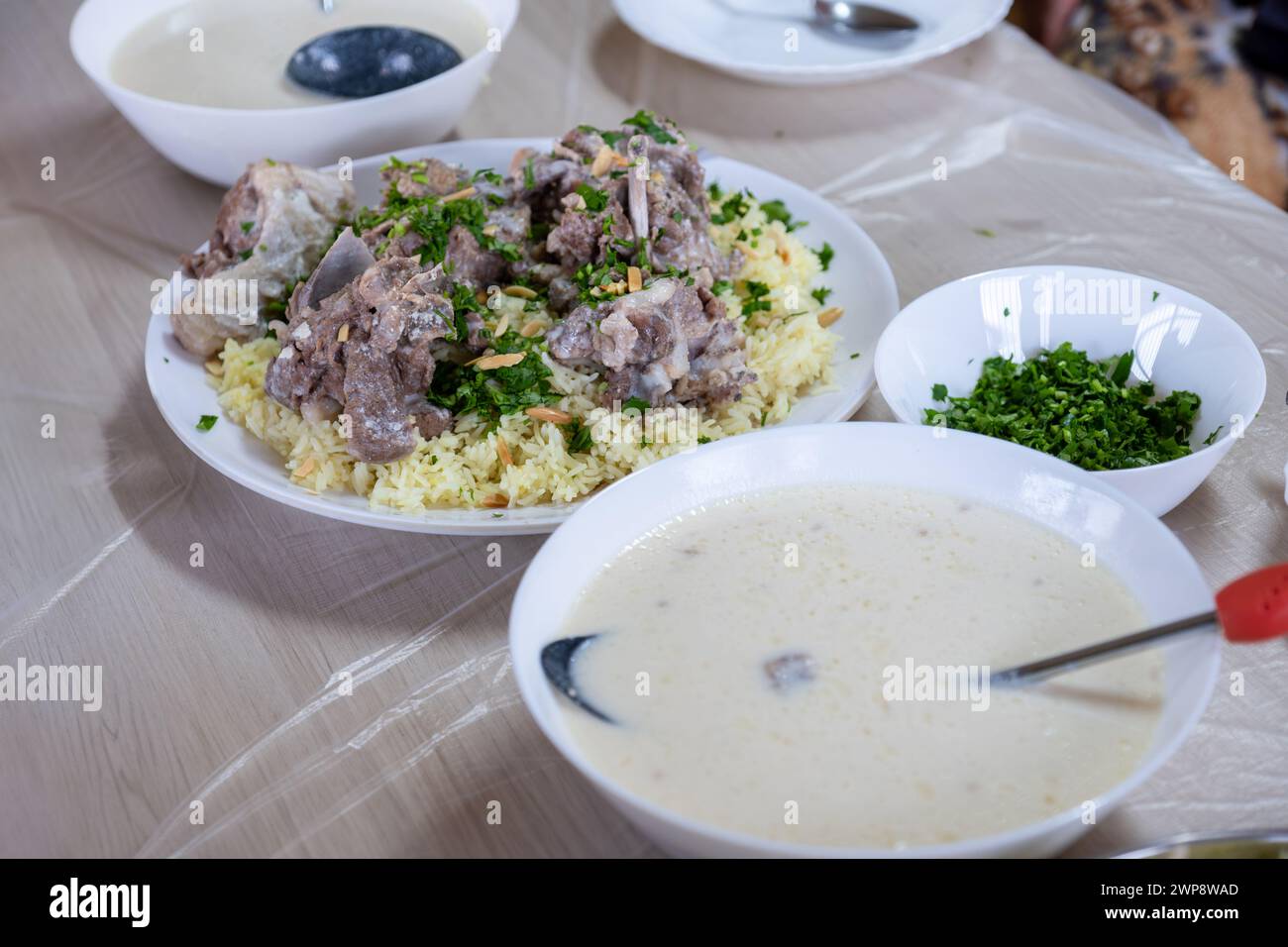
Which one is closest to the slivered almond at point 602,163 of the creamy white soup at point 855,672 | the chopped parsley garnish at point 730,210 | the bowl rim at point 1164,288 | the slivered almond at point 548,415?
the chopped parsley garnish at point 730,210

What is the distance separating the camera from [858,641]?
141 centimetres

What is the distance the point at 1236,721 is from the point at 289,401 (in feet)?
5.02

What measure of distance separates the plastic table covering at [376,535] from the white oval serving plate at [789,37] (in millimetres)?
106

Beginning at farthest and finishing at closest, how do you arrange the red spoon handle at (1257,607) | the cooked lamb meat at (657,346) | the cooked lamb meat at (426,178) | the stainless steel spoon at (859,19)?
the stainless steel spoon at (859,19) → the cooked lamb meat at (426,178) → the cooked lamb meat at (657,346) → the red spoon handle at (1257,607)

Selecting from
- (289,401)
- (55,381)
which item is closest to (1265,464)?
(289,401)

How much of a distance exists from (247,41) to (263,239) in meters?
1.05

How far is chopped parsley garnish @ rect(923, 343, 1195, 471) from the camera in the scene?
5.87ft

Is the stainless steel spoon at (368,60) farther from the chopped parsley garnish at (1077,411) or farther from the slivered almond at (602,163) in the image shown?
the chopped parsley garnish at (1077,411)

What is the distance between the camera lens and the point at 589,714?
1328mm

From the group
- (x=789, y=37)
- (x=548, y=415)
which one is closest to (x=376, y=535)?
(x=548, y=415)

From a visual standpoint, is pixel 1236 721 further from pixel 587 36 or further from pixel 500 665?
pixel 587 36

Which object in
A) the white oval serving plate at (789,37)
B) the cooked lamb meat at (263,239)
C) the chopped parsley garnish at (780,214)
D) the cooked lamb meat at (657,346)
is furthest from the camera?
the white oval serving plate at (789,37)

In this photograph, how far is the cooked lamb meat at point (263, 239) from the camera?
7.13 ft

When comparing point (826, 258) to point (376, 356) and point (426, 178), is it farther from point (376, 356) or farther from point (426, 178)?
point (376, 356)
